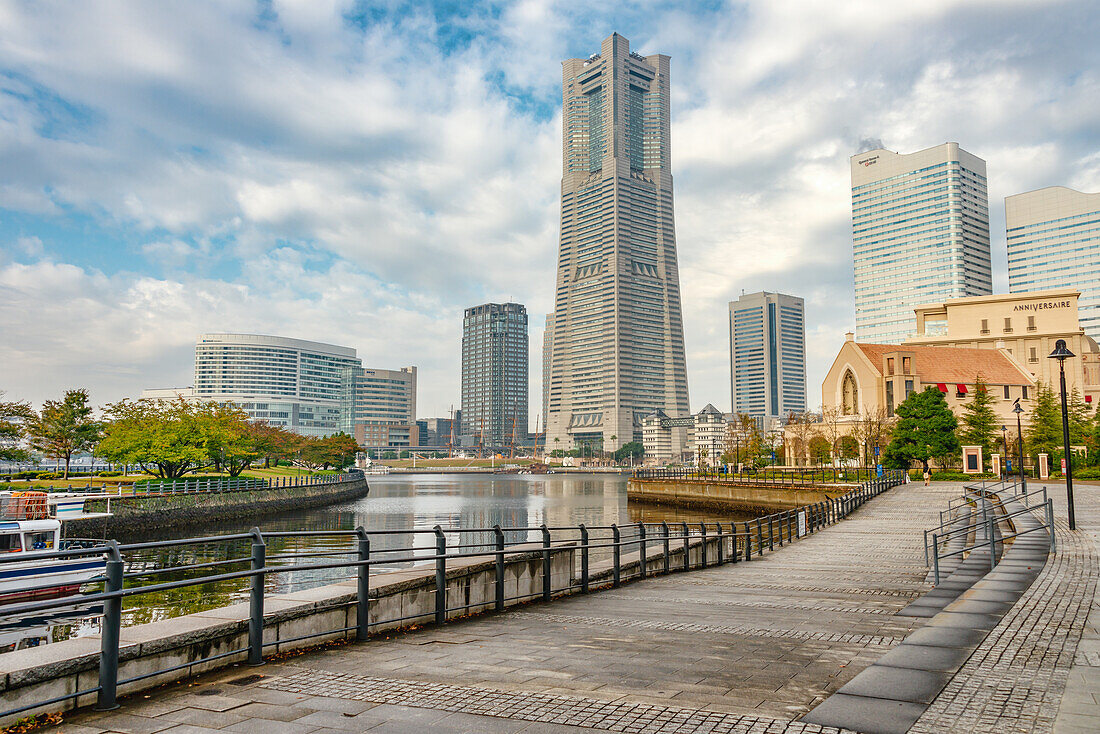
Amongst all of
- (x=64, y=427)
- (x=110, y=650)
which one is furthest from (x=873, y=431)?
(x=110, y=650)

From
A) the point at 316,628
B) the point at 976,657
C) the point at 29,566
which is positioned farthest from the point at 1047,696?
the point at 29,566

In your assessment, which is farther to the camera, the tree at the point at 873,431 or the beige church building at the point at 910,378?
the beige church building at the point at 910,378

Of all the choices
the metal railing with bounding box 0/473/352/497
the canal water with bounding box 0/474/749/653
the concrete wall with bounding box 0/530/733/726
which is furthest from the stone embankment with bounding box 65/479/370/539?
the concrete wall with bounding box 0/530/733/726

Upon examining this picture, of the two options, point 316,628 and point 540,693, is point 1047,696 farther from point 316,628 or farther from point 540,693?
point 316,628

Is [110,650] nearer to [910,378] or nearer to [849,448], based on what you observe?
[849,448]

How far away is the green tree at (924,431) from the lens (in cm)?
7375

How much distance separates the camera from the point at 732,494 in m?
68.2

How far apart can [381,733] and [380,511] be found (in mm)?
68738

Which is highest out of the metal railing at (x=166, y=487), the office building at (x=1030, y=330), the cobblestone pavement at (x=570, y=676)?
the office building at (x=1030, y=330)

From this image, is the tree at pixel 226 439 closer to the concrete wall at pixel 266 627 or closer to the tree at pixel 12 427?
the tree at pixel 12 427

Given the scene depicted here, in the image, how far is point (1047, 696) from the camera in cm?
618

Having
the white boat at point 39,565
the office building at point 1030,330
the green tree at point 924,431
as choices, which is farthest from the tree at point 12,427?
the office building at point 1030,330

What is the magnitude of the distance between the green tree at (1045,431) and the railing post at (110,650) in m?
83.2

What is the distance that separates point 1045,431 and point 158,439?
8437cm
